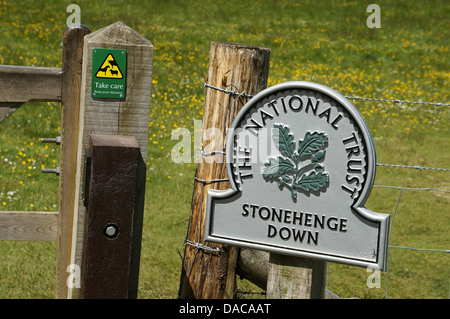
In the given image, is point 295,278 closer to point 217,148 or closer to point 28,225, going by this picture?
point 217,148

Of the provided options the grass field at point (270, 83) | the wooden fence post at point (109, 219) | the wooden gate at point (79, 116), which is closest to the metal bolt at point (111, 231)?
the wooden fence post at point (109, 219)

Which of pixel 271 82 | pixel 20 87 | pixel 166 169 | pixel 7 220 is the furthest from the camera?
pixel 271 82

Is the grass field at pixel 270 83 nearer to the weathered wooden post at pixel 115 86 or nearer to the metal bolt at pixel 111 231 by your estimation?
the weathered wooden post at pixel 115 86

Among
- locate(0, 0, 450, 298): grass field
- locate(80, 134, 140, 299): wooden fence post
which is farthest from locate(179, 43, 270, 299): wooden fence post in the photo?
locate(0, 0, 450, 298): grass field

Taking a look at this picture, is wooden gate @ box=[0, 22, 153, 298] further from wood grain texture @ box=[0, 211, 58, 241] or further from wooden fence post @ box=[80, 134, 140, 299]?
wooden fence post @ box=[80, 134, 140, 299]

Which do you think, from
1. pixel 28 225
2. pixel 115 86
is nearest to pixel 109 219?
pixel 115 86

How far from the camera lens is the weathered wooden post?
3.13 meters

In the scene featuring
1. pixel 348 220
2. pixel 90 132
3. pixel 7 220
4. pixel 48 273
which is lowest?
pixel 48 273

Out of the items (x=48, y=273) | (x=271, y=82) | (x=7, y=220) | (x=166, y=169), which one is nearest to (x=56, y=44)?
(x=271, y=82)

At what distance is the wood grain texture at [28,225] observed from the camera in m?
3.63

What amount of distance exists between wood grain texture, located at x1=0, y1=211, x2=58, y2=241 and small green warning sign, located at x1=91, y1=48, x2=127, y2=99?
35.7 inches
